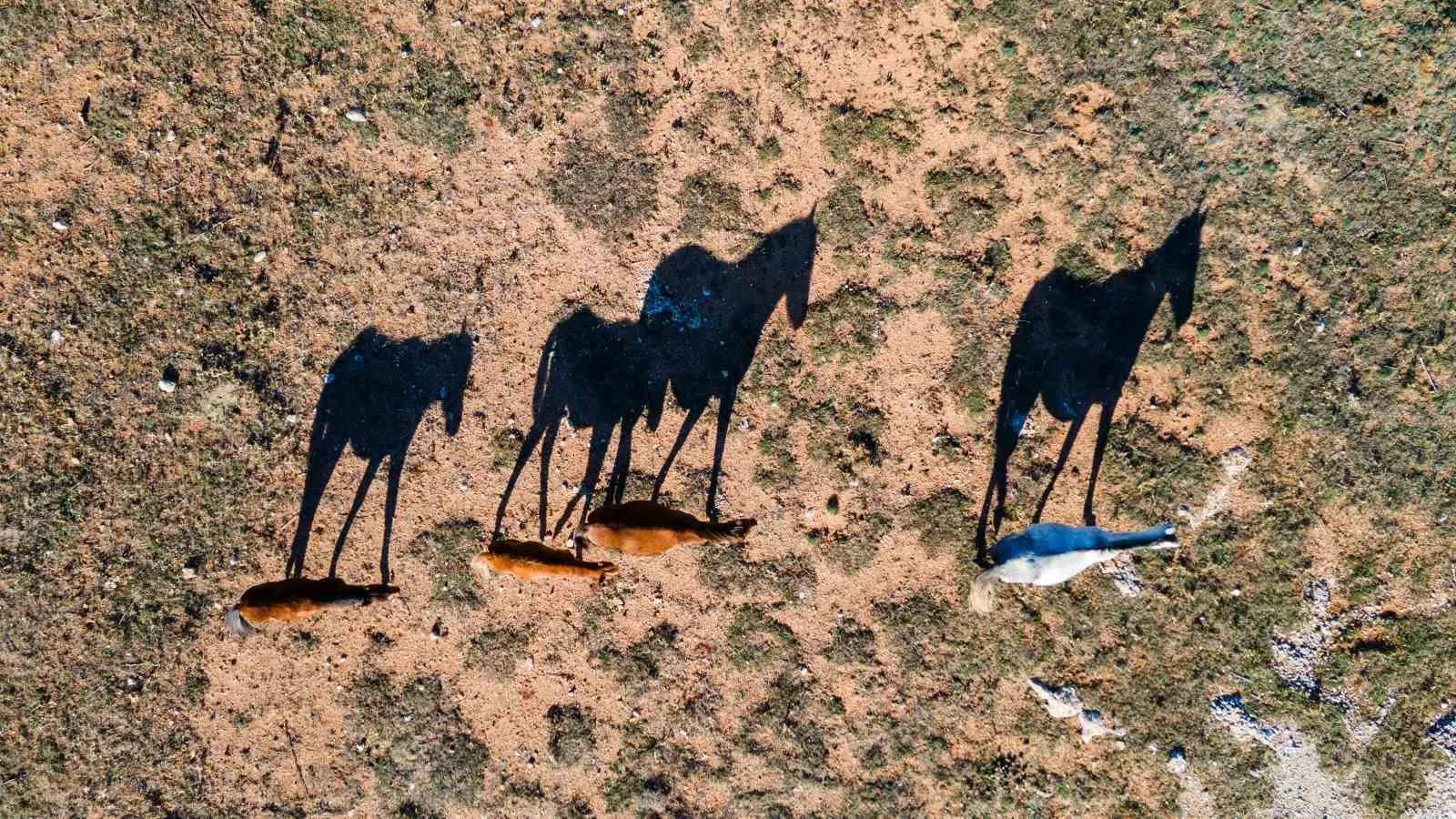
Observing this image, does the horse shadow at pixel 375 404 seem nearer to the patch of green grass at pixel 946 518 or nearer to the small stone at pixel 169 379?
the small stone at pixel 169 379

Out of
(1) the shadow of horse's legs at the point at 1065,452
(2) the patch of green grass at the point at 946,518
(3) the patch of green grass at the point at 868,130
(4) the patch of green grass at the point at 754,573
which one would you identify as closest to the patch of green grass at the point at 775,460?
(4) the patch of green grass at the point at 754,573

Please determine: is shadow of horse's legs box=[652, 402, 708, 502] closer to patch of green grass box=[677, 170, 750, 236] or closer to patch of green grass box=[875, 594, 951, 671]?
patch of green grass box=[677, 170, 750, 236]

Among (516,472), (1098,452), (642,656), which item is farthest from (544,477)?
(1098,452)

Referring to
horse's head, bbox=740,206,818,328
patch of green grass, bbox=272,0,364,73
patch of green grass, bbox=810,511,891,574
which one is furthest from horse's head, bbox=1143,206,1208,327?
patch of green grass, bbox=272,0,364,73

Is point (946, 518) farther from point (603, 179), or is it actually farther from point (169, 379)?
point (169, 379)

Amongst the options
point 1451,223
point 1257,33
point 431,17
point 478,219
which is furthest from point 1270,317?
point 431,17

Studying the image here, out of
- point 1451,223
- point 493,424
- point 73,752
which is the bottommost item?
point 73,752

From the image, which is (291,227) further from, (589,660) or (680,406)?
(589,660)
